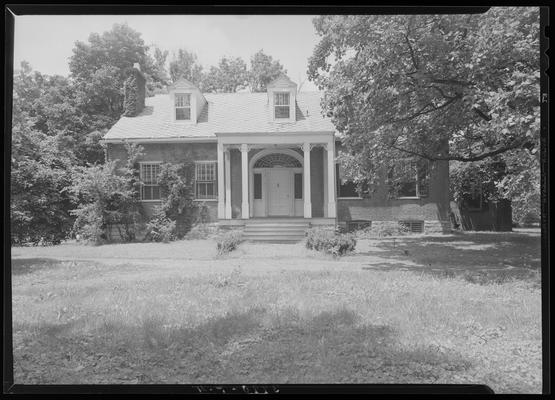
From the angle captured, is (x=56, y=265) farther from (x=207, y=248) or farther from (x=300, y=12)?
(x=300, y=12)

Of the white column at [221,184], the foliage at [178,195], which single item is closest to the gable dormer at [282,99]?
the white column at [221,184]

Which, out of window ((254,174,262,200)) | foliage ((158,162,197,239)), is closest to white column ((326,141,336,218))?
window ((254,174,262,200))

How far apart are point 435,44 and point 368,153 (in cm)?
281

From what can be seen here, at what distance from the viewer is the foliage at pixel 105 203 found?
27.8ft

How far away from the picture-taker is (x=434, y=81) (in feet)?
23.8

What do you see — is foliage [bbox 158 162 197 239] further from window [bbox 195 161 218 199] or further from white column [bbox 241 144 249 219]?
white column [bbox 241 144 249 219]

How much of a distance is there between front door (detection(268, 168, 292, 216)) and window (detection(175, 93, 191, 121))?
3.61 m

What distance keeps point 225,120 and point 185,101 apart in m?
1.63

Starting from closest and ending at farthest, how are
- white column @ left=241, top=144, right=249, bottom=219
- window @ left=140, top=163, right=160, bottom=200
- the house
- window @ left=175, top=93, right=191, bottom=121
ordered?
1. window @ left=140, top=163, right=160, bottom=200
2. the house
3. white column @ left=241, top=144, right=249, bottom=219
4. window @ left=175, top=93, right=191, bottom=121

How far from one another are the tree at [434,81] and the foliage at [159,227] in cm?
500

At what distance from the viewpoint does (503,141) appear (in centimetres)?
693

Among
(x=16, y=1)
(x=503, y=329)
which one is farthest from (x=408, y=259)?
(x=16, y=1)

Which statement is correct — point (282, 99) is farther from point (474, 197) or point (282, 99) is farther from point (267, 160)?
point (474, 197)

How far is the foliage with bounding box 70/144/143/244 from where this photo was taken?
848 cm
